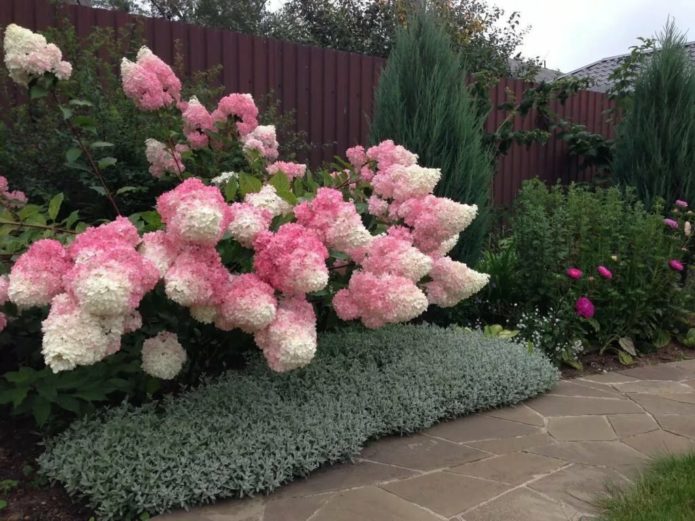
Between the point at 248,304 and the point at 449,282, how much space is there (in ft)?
3.82

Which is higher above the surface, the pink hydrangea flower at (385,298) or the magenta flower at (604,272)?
the pink hydrangea flower at (385,298)

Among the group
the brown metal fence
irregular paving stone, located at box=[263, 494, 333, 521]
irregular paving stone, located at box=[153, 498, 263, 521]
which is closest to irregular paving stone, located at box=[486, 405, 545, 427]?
irregular paving stone, located at box=[263, 494, 333, 521]

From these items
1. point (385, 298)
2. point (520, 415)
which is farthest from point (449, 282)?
point (520, 415)

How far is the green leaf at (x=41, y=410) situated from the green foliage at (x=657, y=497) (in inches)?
83.1

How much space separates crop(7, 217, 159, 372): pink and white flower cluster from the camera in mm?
1962

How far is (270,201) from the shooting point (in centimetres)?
260

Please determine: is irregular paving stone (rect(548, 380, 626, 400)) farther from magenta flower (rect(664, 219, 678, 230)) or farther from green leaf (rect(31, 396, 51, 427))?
green leaf (rect(31, 396, 51, 427))

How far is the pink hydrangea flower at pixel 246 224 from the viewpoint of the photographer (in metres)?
2.35

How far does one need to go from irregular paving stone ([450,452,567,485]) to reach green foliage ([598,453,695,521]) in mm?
301

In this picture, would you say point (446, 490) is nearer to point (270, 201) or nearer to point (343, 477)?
point (343, 477)

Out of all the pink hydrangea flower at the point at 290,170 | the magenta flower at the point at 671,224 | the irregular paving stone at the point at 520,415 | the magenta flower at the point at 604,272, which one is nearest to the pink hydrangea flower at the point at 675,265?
the magenta flower at the point at 671,224

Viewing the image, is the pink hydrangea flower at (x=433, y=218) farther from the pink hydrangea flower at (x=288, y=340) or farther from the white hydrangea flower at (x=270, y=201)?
the pink hydrangea flower at (x=288, y=340)

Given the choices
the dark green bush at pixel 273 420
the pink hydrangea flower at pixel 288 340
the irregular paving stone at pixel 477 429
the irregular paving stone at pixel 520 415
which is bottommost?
the irregular paving stone at pixel 520 415

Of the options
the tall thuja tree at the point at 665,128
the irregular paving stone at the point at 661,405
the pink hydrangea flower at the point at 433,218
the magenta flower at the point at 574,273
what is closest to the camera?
the pink hydrangea flower at the point at 433,218
